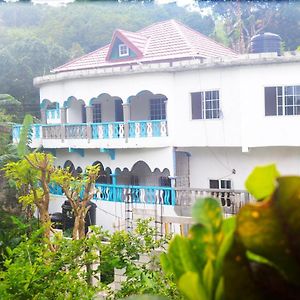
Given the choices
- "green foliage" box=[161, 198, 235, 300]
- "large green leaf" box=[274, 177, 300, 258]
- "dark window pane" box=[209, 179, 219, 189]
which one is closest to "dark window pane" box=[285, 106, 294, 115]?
"dark window pane" box=[209, 179, 219, 189]

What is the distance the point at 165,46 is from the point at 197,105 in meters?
1.78

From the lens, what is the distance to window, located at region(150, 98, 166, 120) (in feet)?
27.1

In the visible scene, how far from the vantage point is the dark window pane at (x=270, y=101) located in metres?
6.90

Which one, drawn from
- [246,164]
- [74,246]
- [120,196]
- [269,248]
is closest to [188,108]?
[246,164]

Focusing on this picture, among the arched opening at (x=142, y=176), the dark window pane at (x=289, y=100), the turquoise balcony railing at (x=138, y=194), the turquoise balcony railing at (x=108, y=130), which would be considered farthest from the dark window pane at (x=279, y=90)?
the turquoise balcony railing at (x=108, y=130)

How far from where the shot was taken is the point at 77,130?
27.1 feet

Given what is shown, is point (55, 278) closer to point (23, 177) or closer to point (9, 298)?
point (9, 298)

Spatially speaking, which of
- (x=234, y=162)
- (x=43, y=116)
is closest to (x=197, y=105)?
(x=234, y=162)

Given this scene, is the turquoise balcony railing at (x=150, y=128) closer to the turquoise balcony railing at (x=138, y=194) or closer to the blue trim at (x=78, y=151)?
the turquoise balcony railing at (x=138, y=194)

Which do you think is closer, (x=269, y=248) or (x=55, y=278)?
(x=269, y=248)

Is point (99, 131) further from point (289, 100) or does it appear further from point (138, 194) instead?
point (289, 100)

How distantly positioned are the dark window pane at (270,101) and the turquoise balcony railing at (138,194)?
5.46 feet

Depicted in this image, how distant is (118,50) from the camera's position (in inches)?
355

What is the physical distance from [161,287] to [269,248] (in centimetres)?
229
